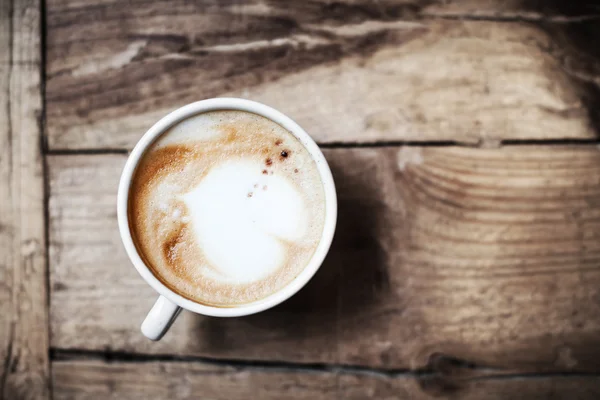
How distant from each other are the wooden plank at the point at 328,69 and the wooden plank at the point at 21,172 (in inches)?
1.6

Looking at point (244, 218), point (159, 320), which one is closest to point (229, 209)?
point (244, 218)

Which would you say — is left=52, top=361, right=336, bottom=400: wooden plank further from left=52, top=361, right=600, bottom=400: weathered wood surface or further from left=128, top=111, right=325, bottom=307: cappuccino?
left=128, top=111, right=325, bottom=307: cappuccino

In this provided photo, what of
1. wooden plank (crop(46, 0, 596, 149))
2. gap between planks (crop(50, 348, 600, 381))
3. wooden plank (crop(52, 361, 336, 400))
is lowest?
wooden plank (crop(52, 361, 336, 400))

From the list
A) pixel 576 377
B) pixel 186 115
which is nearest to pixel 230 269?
pixel 186 115

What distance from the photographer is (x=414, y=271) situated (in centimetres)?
69

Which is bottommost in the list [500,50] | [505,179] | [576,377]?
[576,377]

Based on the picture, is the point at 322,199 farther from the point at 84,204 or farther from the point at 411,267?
the point at 84,204

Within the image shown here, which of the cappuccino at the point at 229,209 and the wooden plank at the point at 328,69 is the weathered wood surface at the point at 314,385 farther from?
the wooden plank at the point at 328,69

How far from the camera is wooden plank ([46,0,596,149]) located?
0.69 metres

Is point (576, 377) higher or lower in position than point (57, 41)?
lower

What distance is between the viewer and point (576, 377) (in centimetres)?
70

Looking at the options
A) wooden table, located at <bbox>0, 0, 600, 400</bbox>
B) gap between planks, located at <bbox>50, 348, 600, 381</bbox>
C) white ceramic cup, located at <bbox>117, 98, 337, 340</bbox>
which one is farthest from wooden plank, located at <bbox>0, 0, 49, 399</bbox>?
white ceramic cup, located at <bbox>117, 98, 337, 340</bbox>

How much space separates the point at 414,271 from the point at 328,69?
1.04ft

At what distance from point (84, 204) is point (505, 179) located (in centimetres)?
61
